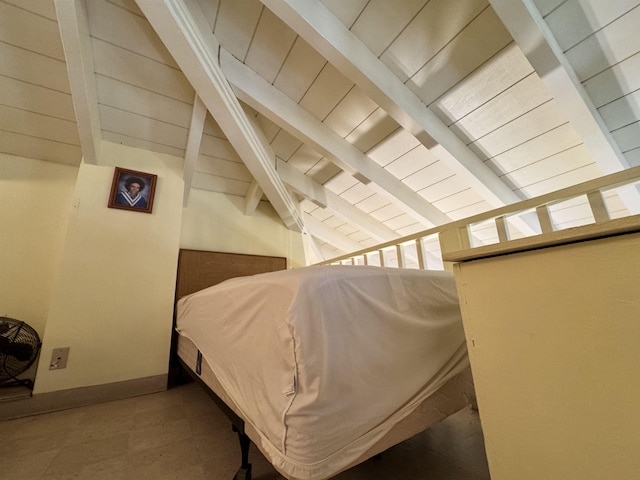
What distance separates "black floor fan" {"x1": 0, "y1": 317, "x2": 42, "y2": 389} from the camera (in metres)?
1.42

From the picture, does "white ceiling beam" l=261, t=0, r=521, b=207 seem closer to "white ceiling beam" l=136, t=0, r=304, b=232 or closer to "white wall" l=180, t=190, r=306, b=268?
"white ceiling beam" l=136, t=0, r=304, b=232

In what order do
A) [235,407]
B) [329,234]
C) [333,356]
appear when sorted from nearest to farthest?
[333,356]
[235,407]
[329,234]

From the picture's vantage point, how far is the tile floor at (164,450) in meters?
0.86

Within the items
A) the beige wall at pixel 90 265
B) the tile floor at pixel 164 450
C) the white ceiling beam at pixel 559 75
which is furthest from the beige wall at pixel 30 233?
the white ceiling beam at pixel 559 75

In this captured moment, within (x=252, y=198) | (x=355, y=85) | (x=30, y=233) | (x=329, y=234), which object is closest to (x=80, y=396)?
(x=30, y=233)

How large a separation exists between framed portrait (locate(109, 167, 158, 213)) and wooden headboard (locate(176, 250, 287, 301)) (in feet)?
1.93

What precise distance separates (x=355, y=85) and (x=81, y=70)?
1.63 m

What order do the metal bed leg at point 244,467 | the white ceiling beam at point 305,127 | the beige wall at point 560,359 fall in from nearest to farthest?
the beige wall at point 560,359, the metal bed leg at point 244,467, the white ceiling beam at point 305,127

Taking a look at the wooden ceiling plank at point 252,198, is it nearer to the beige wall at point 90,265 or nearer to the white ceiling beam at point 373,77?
the beige wall at point 90,265

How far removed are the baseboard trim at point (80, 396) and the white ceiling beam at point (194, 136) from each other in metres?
1.62

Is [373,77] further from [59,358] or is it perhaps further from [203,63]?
[59,358]

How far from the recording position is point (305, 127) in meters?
1.78

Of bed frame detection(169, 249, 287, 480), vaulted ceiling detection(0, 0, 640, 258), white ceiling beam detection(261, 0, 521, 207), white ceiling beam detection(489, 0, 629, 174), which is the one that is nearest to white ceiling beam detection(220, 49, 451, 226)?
vaulted ceiling detection(0, 0, 640, 258)

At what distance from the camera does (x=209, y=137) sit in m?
2.21
